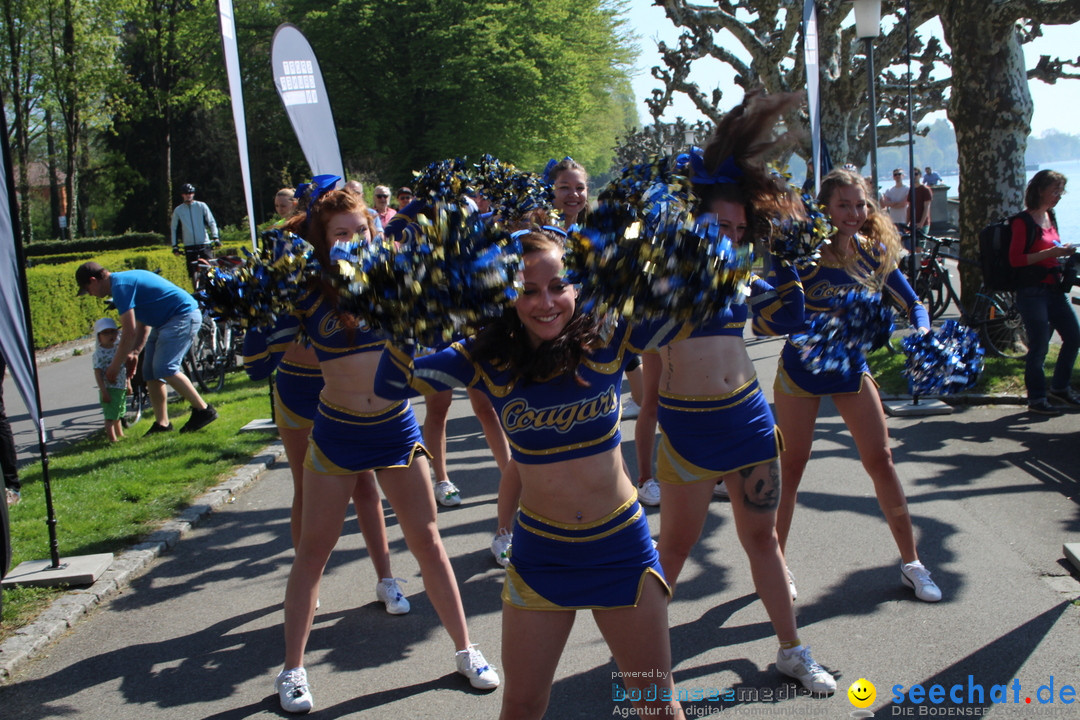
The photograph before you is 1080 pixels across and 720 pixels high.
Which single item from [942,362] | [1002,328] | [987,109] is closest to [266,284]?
[942,362]

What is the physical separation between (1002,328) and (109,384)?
892 cm

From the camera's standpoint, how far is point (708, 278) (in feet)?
7.60

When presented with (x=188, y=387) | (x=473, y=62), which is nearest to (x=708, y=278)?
(x=188, y=387)

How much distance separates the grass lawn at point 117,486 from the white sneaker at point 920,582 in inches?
171

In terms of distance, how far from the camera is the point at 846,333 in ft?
12.1

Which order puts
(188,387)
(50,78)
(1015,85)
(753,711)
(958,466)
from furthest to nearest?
(50,78), (1015,85), (188,387), (958,466), (753,711)

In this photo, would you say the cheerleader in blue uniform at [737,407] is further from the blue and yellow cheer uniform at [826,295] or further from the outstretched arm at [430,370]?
the outstretched arm at [430,370]

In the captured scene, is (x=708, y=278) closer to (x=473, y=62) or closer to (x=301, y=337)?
(x=301, y=337)

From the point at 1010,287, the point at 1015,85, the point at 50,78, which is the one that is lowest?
the point at 1010,287

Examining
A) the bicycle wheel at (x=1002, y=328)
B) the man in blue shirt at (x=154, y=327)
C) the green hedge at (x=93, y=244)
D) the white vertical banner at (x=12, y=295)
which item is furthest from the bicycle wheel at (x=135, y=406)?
the green hedge at (x=93, y=244)

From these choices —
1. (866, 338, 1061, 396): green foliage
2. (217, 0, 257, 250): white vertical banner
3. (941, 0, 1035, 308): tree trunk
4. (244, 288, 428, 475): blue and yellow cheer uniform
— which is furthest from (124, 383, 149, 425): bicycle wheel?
(941, 0, 1035, 308): tree trunk

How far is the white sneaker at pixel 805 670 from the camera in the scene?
3.40m

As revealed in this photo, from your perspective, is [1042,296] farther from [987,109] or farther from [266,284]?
[266,284]

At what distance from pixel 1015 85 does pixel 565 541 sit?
912 cm
